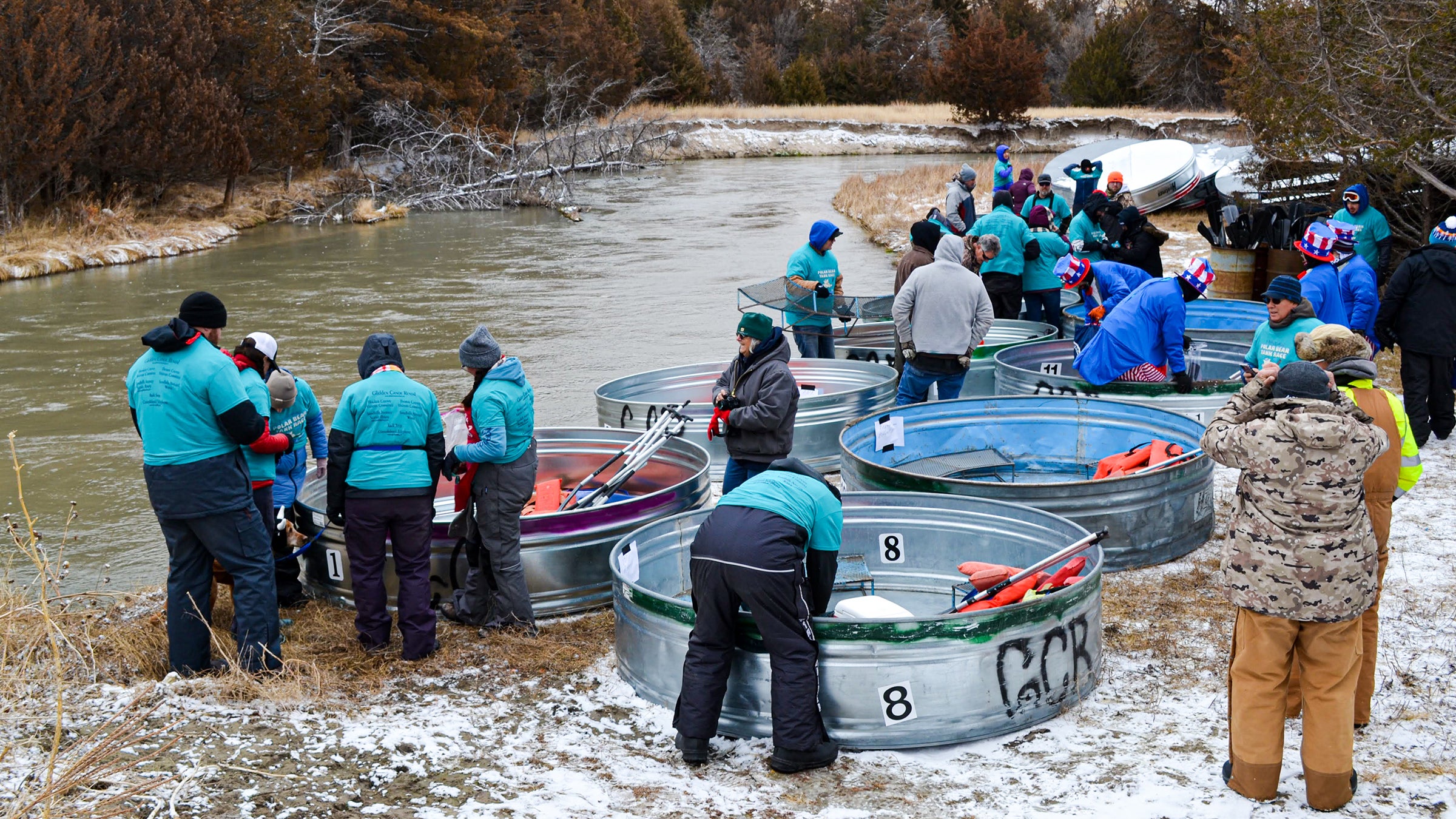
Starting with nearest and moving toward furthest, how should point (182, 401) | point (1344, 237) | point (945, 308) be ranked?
point (182, 401), point (1344, 237), point (945, 308)

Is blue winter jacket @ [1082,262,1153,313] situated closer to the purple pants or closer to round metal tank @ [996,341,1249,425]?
round metal tank @ [996,341,1249,425]

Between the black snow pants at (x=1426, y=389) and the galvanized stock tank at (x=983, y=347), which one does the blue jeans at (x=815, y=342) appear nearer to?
the galvanized stock tank at (x=983, y=347)

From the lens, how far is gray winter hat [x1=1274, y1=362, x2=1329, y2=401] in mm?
4496

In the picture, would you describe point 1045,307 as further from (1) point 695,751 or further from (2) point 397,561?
(1) point 695,751

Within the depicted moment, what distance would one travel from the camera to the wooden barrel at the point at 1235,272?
15781 millimetres

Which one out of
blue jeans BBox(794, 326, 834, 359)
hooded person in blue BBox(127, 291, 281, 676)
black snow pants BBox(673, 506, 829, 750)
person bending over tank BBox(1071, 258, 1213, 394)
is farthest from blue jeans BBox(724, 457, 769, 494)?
blue jeans BBox(794, 326, 834, 359)

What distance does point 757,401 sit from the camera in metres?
7.28

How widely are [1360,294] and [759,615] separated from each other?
6756mm

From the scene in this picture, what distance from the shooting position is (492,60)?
47.7m

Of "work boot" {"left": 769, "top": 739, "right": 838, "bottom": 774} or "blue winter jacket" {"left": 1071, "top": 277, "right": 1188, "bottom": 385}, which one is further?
"blue winter jacket" {"left": 1071, "top": 277, "right": 1188, "bottom": 385}

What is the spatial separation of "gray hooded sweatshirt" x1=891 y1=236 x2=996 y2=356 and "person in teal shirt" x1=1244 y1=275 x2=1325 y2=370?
237cm

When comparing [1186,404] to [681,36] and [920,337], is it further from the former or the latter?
[681,36]

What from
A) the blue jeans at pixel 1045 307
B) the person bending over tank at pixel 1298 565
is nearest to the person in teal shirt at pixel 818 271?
the blue jeans at pixel 1045 307

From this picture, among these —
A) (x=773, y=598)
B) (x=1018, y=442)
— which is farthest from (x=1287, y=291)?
(x=773, y=598)
